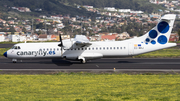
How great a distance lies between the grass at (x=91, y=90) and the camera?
1509cm

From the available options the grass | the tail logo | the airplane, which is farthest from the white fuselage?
the grass

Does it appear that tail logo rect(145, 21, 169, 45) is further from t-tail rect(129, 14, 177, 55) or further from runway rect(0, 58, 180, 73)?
runway rect(0, 58, 180, 73)

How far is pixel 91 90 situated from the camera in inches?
683

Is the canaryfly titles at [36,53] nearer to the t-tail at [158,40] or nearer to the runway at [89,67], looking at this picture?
the runway at [89,67]

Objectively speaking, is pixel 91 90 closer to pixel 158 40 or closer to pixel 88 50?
pixel 88 50

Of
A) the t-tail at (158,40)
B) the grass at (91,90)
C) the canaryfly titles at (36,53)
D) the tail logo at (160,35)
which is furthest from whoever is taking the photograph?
the canaryfly titles at (36,53)

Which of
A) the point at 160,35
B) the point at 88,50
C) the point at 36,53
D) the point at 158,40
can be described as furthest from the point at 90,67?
the point at 160,35

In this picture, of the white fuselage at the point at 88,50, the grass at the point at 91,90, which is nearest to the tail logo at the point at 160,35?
the white fuselage at the point at 88,50

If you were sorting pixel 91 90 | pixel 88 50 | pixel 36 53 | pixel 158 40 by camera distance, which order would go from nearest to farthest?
1. pixel 91 90
2. pixel 158 40
3. pixel 88 50
4. pixel 36 53

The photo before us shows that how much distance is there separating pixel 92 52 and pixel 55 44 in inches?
212

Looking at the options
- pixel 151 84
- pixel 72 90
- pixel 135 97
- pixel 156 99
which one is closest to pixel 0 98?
→ pixel 72 90

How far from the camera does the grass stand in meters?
15.1

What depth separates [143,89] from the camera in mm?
17641

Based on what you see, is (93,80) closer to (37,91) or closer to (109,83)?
(109,83)
